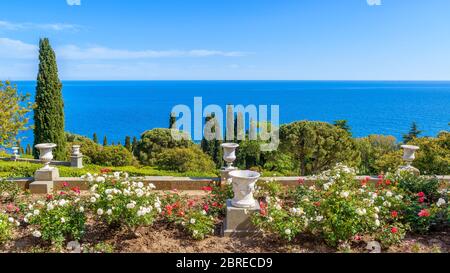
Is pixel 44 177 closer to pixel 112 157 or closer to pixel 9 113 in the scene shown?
pixel 9 113

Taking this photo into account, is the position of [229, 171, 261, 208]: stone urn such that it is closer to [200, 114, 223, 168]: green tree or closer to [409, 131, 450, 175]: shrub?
[409, 131, 450, 175]: shrub

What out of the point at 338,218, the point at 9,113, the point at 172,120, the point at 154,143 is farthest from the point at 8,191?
the point at 172,120

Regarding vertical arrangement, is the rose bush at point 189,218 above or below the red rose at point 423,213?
below

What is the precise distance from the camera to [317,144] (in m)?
21.8

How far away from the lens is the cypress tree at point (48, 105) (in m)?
21.5

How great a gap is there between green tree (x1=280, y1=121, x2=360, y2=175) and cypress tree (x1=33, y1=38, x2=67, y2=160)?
14.6 metres

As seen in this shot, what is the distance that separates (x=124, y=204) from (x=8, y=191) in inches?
141

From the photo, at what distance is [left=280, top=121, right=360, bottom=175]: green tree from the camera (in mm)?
21719

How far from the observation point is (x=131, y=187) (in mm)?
5336

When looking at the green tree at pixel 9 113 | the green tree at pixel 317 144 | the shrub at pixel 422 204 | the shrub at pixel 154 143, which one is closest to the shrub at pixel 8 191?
the green tree at pixel 9 113

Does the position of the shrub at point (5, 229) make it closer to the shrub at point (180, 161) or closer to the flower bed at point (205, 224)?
the flower bed at point (205, 224)

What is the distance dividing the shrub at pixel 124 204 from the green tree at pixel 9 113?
7015 mm
